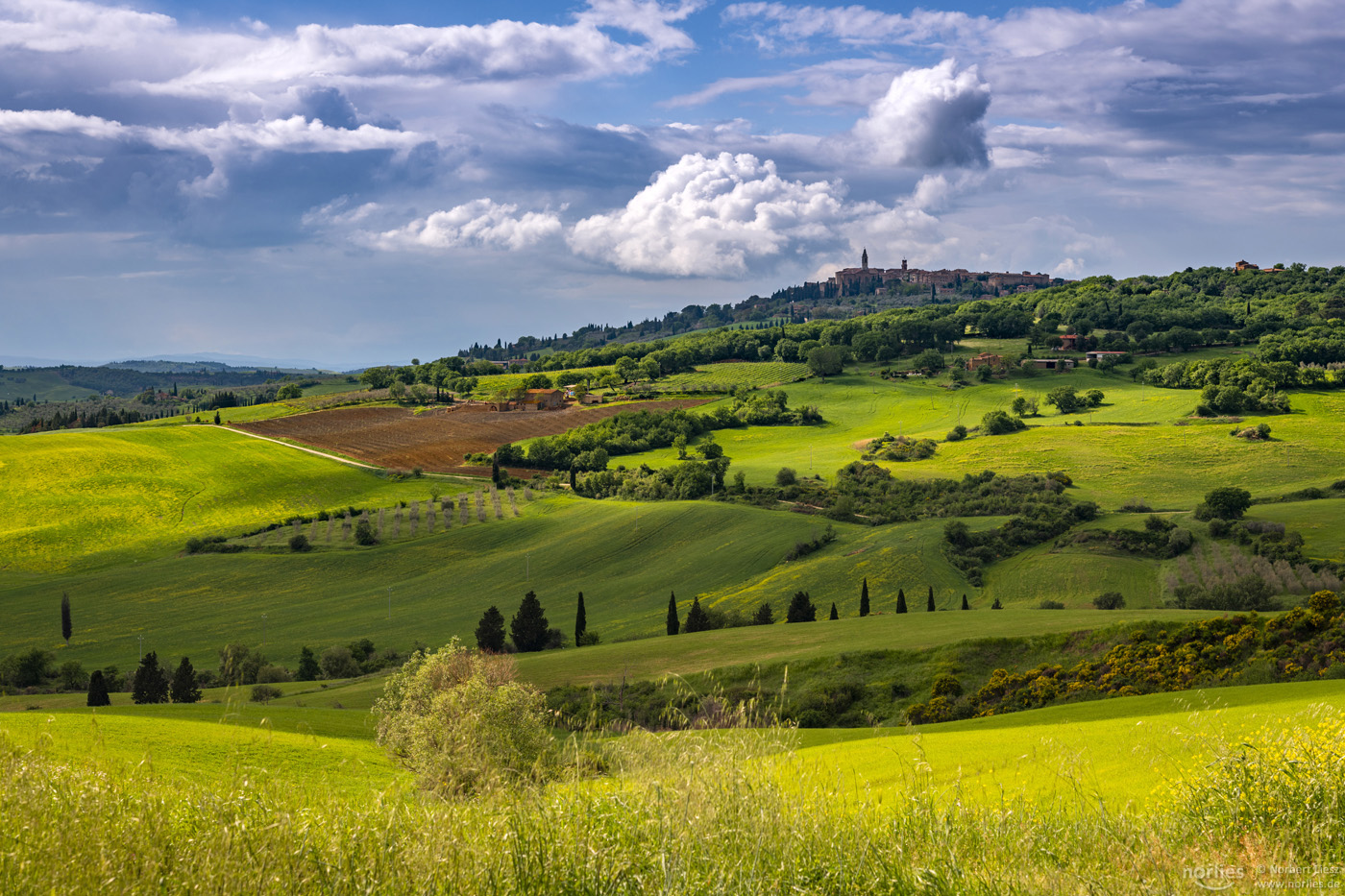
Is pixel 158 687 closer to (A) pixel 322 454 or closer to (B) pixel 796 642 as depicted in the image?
(B) pixel 796 642

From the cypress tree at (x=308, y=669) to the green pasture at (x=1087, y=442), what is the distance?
→ 68095mm

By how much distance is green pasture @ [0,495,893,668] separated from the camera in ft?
239

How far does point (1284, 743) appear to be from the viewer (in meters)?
13.5

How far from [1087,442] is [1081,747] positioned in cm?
11778

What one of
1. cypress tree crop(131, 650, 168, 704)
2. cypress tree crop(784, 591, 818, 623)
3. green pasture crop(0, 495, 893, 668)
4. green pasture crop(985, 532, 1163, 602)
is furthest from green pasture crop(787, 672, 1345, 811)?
green pasture crop(0, 495, 893, 668)

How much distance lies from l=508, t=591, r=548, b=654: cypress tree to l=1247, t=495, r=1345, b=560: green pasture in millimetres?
61292

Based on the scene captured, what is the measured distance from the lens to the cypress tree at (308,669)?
63.5 metres

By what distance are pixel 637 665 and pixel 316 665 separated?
30.0 metres

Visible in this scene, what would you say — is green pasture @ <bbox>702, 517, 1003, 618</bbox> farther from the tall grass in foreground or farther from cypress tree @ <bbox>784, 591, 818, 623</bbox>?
the tall grass in foreground

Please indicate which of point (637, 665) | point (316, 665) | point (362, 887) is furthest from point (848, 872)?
point (316, 665)

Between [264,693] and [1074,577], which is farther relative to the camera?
[1074,577]

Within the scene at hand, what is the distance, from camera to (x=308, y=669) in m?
64.1

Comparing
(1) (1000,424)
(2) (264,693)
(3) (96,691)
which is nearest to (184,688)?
(2) (264,693)

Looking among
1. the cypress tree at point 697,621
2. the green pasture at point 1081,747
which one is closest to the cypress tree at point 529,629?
the cypress tree at point 697,621
